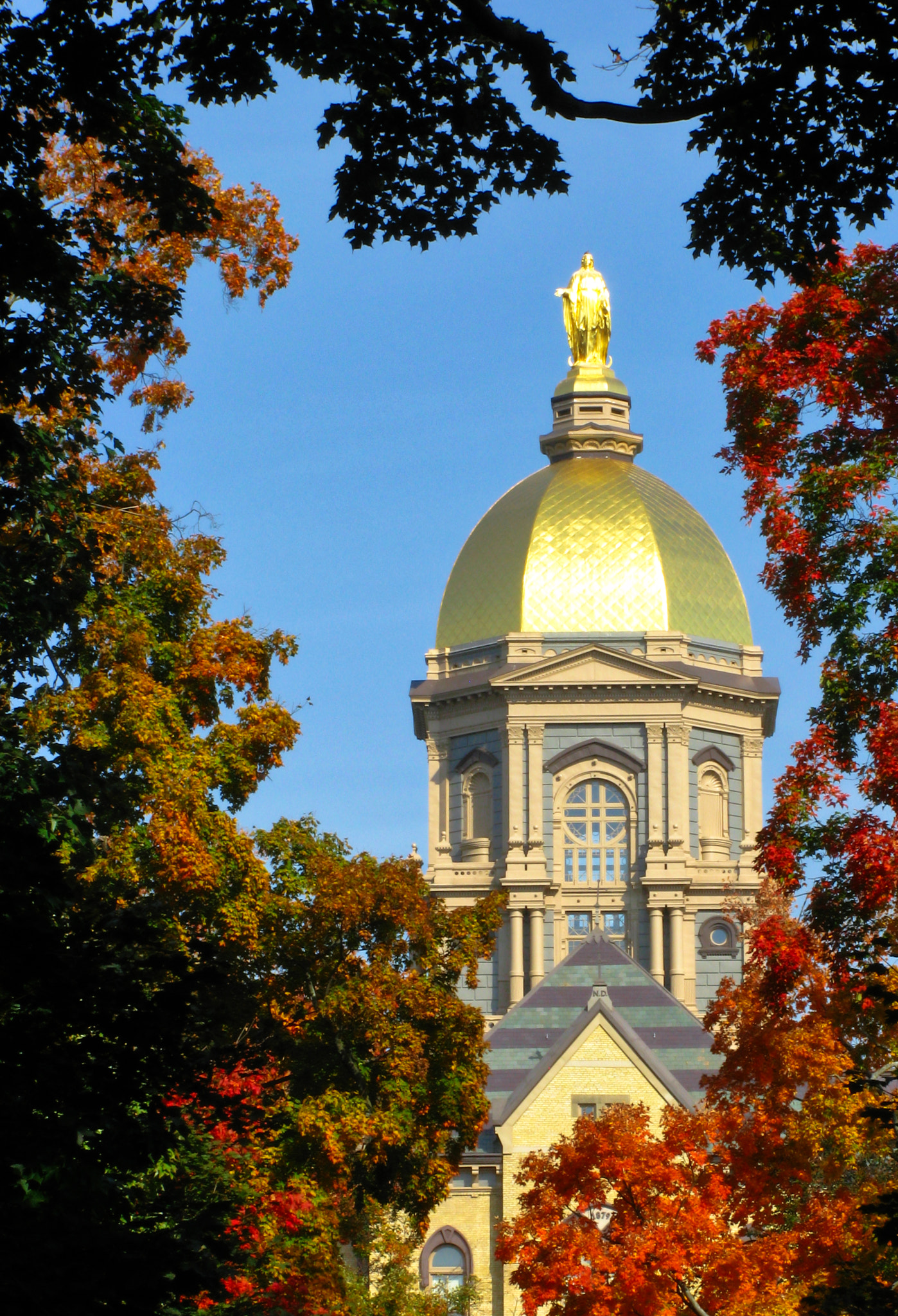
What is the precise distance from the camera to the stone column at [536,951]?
81562mm

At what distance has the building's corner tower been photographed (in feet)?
273

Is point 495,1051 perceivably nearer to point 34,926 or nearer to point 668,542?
point 668,542

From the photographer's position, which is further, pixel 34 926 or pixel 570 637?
pixel 570 637

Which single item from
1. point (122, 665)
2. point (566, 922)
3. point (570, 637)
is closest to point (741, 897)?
point (566, 922)

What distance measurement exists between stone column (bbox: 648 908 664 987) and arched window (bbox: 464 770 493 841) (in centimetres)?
733

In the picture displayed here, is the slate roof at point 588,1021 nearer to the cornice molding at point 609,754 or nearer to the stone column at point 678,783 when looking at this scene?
the stone column at point 678,783

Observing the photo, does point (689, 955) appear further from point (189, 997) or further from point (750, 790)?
point (189, 997)

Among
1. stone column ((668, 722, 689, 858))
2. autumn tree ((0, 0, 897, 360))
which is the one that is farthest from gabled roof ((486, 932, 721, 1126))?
autumn tree ((0, 0, 897, 360))

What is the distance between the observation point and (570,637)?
87812 millimetres

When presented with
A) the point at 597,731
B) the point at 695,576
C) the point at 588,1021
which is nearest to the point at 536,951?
the point at 597,731

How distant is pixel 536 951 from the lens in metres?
82.0

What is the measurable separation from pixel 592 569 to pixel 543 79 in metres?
74.8

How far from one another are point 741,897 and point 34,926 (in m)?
69.0

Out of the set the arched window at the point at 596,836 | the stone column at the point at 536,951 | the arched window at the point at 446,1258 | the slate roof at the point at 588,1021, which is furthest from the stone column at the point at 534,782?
the arched window at the point at 446,1258
